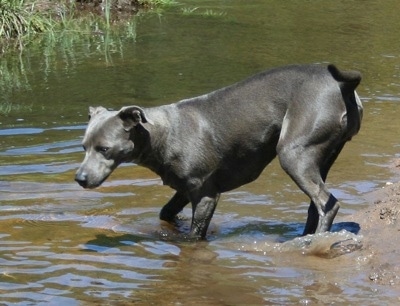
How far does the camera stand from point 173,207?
30.3 feet

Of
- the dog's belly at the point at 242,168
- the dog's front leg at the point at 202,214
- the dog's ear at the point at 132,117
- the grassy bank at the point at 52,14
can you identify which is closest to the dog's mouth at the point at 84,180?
the dog's ear at the point at 132,117

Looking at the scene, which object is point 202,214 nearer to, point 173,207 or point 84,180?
point 173,207

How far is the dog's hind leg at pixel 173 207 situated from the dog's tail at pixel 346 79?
1.88 metres

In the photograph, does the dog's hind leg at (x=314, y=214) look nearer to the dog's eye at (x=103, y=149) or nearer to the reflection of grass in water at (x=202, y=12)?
the dog's eye at (x=103, y=149)

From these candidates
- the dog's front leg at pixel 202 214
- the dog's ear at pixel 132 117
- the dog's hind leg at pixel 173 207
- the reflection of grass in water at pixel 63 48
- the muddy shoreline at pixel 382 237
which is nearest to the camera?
the muddy shoreline at pixel 382 237

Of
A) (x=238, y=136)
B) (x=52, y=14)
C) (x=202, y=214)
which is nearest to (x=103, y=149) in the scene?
(x=202, y=214)

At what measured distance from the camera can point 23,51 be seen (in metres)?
18.2

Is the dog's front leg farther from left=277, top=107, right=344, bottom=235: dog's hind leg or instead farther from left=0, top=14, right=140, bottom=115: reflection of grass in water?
left=0, top=14, right=140, bottom=115: reflection of grass in water

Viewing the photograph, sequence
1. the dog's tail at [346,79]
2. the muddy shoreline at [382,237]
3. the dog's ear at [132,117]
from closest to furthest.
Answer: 1. the muddy shoreline at [382,237]
2. the dog's tail at [346,79]
3. the dog's ear at [132,117]

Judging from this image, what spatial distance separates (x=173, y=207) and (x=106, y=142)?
123 centimetres

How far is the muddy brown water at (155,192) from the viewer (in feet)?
24.8

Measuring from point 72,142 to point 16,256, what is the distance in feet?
13.9

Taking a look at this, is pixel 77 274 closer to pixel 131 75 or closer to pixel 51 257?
pixel 51 257

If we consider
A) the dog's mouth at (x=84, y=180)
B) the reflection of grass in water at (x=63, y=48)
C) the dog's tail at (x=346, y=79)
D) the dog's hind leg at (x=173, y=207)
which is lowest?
the reflection of grass in water at (x=63, y=48)
